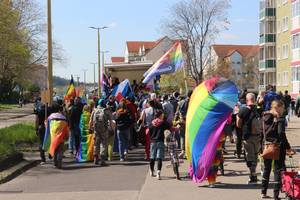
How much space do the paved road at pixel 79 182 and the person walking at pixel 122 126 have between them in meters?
0.39

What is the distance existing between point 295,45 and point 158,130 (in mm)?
42961

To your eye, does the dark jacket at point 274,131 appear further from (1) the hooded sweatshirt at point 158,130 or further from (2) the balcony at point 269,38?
(2) the balcony at point 269,38

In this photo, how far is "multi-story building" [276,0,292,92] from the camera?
58375 mm

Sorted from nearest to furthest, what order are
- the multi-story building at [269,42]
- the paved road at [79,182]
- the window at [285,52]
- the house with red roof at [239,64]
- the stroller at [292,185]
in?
the stroller at [292,185] < the paved road at [79,182] < the window at [285,52] < the multi-story building at [269,42] < the house with red roof at [239,64]

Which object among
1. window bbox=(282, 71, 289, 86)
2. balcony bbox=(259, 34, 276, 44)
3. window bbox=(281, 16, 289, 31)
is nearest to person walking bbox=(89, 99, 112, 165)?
window bbox=(282, 71, 289, 86)

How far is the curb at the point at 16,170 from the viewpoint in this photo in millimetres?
12931

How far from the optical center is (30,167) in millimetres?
15250

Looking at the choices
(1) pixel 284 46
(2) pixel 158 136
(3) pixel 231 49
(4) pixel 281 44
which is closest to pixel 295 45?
(1) pixel 284 46

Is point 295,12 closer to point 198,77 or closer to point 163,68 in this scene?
point 198,77

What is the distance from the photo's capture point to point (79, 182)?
12383 millimetres

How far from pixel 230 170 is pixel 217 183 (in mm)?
1952

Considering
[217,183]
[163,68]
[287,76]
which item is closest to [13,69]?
[287,76]

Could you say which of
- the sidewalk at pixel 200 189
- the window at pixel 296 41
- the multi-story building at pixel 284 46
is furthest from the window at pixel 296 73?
the sidewalk at pixel 200 189

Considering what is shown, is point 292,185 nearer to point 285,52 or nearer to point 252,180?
point 252,180
